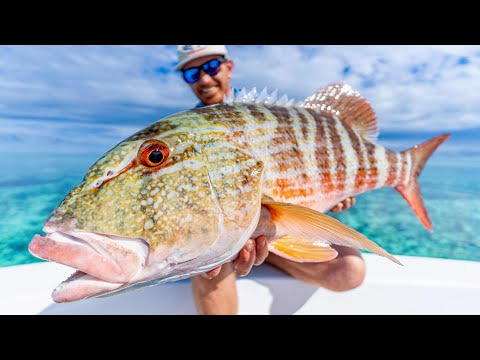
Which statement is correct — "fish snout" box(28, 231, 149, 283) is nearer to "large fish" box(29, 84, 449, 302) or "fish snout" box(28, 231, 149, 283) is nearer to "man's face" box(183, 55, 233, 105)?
"large fish" box(29, 84, 449, 302)

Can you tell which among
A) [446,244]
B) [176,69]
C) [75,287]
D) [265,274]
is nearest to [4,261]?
[176,69]

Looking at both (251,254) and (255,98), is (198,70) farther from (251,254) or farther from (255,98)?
(251,254)

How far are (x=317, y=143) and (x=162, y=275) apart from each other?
103 centimetres

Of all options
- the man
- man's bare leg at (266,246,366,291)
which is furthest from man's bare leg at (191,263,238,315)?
man's bare leg at (266,246,366,291)

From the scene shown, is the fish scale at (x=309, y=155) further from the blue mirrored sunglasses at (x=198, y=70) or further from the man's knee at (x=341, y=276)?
the blue mirrored sunglasses at (x=198, y=70)

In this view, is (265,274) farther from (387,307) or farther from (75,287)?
(75,287)

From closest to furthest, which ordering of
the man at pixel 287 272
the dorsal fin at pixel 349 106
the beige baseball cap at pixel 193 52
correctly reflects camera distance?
1. the dorsal fin at pixel 349 106
2. the man at pixel 287 272
3. the beige baseball cap at pixel 193 52

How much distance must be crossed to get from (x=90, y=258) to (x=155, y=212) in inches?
9.1

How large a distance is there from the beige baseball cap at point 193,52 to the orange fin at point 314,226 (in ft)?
7.30

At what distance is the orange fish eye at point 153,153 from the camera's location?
1.16 metres

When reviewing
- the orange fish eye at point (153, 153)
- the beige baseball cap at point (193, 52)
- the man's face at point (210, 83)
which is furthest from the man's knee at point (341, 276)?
the beige baseball cap at point (193, 52)

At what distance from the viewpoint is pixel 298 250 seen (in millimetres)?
1524

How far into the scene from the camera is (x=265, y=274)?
251 centimetres

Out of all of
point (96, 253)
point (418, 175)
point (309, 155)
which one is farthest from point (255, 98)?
point (418, 175)
